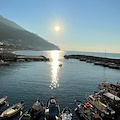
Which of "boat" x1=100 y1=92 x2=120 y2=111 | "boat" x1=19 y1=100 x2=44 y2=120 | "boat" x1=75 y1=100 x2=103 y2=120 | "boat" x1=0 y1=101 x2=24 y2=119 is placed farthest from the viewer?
"boat" x1=100 y1=92 x2=120 y2=111

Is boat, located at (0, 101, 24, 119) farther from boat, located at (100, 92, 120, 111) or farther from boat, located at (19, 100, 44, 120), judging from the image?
boat, located at (100, 92, 120, 111)

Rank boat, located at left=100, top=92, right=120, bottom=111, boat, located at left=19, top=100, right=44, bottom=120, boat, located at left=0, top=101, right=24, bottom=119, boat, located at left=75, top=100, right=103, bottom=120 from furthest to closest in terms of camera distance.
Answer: boat, located at left=100, top=92, right=120, bottom=111
boat, located at left=0, top=101, right=24, bottom=119
boat, located at left=75, top=100, right=103, bottom=120
boat, located at left=19, top=100, right=44, bottom=120

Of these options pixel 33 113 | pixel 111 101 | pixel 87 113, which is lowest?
pixel 87 113

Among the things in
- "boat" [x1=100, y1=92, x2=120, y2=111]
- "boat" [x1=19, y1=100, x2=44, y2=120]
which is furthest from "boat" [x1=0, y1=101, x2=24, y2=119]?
"boat" [x1=100, y1=92, x2=120, y2=111]

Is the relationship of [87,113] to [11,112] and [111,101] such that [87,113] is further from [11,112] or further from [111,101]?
[11,112]

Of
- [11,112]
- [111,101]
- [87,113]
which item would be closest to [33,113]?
[11,112]

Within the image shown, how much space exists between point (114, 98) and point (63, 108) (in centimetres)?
1495

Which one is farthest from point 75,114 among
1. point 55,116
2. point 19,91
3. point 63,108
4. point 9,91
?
point 9,91

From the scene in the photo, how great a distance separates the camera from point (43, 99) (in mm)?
39469

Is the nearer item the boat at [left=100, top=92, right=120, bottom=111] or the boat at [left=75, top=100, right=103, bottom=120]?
the boat at [left=75, top=100, right=103, bottom=120]

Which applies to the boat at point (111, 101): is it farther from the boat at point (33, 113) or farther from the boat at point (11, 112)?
the boat at point (11, 112)

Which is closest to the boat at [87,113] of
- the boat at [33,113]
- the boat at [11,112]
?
the boat at [33,113]

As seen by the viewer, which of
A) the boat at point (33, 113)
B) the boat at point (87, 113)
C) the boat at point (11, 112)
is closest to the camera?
the boat at point (33, 113)

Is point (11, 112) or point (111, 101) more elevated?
point (111, 101)
